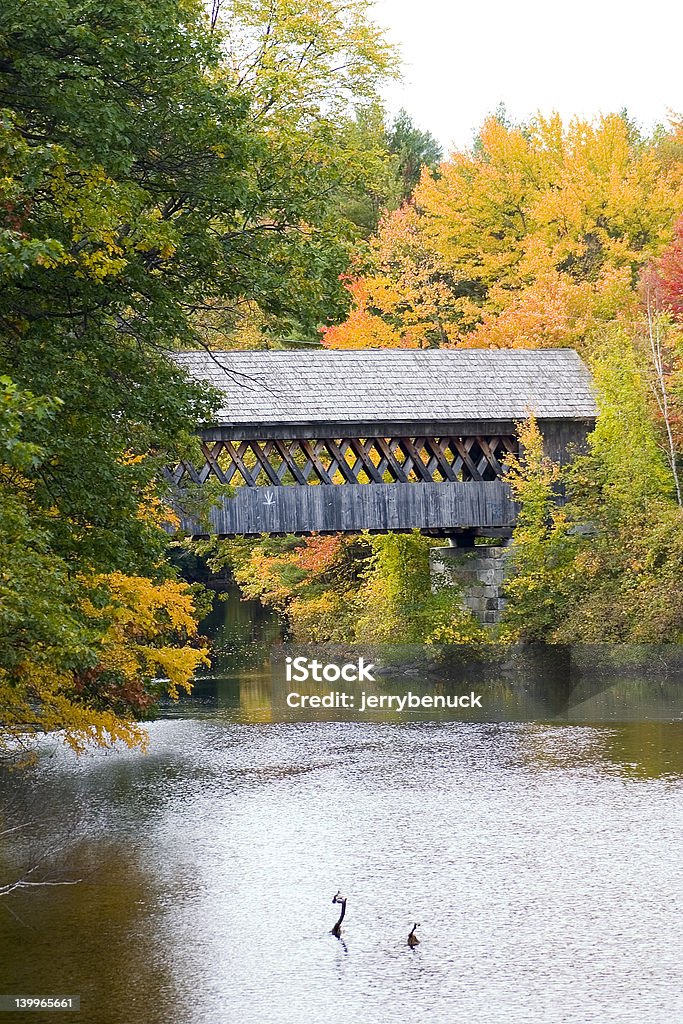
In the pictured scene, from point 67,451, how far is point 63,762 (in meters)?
6.76

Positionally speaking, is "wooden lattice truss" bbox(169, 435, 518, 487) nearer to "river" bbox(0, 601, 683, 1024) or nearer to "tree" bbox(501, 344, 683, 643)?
"tree" bbox(501, 344, 683, 643)

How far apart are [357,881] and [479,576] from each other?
13.3 metres

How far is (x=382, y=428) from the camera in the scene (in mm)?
20688

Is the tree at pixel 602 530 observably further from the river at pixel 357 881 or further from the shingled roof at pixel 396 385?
the river at pixel 357 881

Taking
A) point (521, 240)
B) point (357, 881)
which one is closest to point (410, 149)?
point (521, 240)

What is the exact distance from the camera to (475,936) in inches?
328

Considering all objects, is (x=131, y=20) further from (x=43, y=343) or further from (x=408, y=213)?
(x=408, y=213)

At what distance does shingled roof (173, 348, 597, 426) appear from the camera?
20281mm

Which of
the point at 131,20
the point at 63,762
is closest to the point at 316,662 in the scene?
the point at 63,762

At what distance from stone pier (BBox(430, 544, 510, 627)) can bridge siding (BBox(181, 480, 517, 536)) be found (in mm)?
866

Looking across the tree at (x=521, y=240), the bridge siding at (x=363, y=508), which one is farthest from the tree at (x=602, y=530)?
the tree at (x=521, y=240)

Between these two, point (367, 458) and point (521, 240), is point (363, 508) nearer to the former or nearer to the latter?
point (367, 458)

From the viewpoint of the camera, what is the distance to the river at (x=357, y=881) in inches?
291

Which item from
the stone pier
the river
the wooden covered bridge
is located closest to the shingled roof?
the wooden covered bridge
